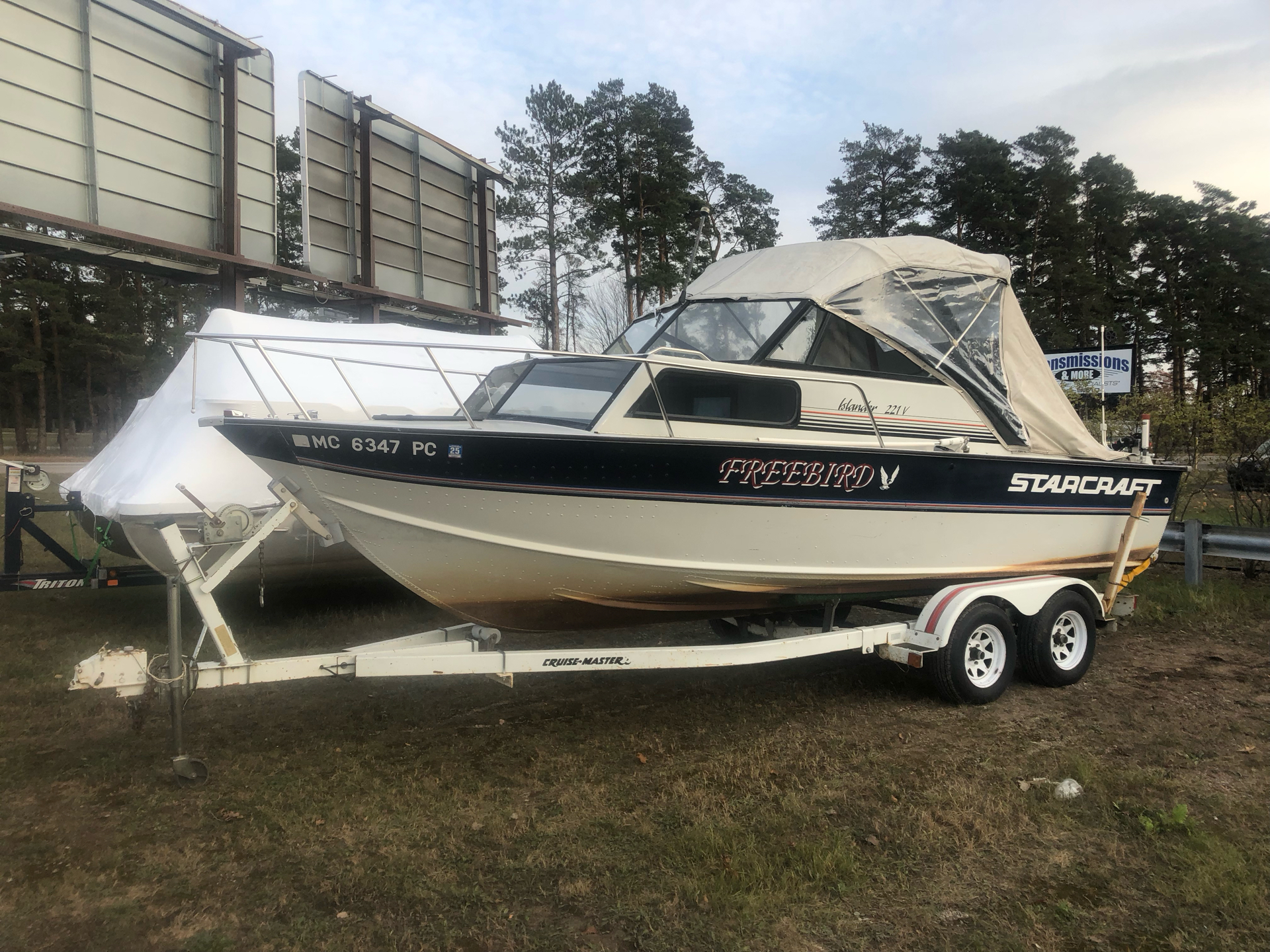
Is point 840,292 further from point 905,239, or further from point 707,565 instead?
point 707,565

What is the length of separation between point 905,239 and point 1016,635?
2.91 meters

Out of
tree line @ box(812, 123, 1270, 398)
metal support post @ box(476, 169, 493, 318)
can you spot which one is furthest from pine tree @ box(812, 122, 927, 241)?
metal support post @ box(476, 169, 493, 318)

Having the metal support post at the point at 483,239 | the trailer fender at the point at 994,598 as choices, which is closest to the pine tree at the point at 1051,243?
the metal support post at the point at 483,239

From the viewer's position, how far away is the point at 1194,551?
8414mm

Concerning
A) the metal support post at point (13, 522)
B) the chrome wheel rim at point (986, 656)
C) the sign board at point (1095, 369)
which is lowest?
the chrome wheel rim at point (986, 656)

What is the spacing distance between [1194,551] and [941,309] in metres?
4.55

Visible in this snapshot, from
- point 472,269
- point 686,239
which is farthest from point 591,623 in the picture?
point 686,239

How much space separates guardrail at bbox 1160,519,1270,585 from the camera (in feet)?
25.4

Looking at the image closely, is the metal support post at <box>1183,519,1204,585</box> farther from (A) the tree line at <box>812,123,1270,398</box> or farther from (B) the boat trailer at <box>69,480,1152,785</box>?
(A) the tree line at <box>812,123,1270,398</box>

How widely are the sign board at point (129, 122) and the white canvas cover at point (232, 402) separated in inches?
166

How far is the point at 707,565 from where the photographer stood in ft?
15.6

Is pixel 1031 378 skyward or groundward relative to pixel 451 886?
skyward

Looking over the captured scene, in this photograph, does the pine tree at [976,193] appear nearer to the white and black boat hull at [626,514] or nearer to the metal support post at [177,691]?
the white and black boat hull at [626,514]

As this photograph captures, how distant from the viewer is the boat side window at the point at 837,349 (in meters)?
5.41
